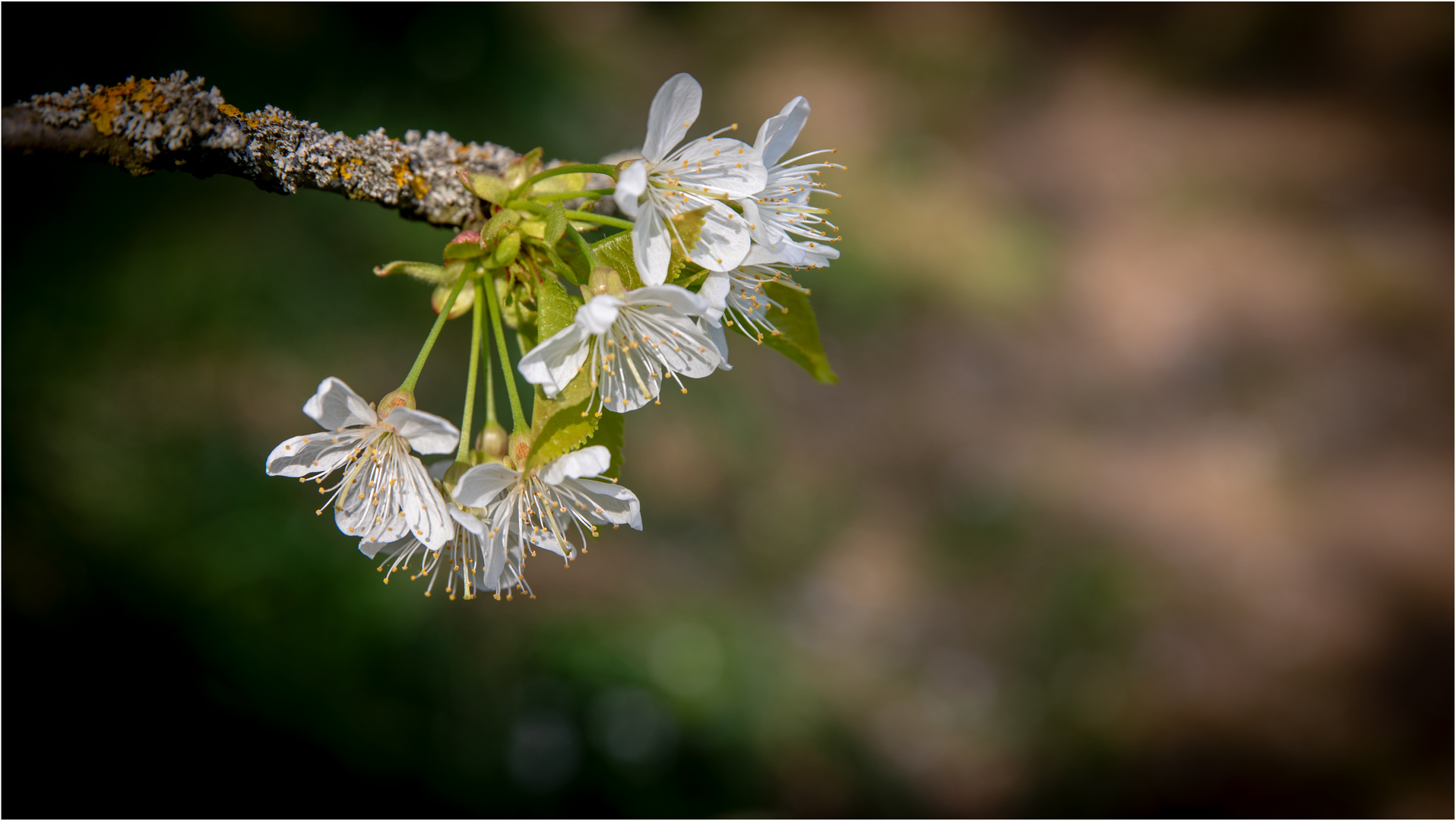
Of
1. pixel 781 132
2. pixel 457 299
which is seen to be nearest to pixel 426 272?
pixel 457 299

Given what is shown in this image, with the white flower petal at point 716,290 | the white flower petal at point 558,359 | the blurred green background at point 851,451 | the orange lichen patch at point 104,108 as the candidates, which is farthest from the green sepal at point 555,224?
the blurred green background at point 851,451

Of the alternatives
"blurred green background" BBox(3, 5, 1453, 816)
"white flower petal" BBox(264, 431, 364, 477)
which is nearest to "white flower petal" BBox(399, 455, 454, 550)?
"white flower petal" BBox(264, 431, 364, 477)

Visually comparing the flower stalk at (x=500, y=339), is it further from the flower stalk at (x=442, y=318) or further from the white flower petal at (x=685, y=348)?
the white flower petal at (x=685, y=348)

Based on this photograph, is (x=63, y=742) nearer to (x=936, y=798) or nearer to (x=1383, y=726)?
(x=936, y=798)

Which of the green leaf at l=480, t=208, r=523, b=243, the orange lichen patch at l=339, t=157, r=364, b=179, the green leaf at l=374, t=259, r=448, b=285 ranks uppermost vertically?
the orange lichen patch at l=339, t=157, r=364, b=179

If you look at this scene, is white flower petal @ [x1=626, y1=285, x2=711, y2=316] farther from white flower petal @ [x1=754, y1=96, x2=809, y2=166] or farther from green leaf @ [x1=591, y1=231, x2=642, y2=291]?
white flower petal @ [x1=754, y1=96, x2=809, y2=166]

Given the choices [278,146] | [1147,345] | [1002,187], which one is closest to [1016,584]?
[1147,345]

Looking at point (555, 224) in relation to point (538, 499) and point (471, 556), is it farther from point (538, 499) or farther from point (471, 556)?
point (471, 556)
